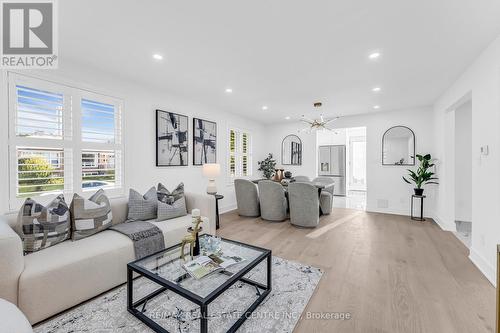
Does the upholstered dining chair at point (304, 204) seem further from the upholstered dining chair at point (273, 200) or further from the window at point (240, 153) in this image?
the window at point (240, 153)

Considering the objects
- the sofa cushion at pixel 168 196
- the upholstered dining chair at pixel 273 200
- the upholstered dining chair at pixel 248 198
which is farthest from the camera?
the upholstered dining chair at pixel 248 198

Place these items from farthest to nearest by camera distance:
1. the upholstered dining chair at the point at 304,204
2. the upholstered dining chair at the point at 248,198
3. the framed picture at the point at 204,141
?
the upholstered dining chair at the point at 248,198 → the framed picture at the point at 204,141 → the upholstered dining chair at the point at 304,204

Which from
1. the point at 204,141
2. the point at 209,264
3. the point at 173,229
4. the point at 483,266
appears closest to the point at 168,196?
the point at 173,229

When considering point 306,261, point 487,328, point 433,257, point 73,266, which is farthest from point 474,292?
point 73,266

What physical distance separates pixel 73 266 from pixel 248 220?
10.3ft

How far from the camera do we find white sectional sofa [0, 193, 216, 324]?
5.05 feet

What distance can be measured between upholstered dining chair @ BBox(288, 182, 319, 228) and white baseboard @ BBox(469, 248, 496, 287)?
2.04 m

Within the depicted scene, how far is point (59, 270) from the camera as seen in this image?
5.57 ft

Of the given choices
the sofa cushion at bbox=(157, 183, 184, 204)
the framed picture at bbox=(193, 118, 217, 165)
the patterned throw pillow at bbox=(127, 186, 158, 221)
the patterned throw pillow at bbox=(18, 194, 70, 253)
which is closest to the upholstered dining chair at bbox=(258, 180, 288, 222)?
the framed picture at bbox=(193, 118, 217, 165)

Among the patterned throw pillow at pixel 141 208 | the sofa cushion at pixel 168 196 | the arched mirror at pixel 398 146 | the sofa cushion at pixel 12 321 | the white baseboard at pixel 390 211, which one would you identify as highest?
the arched mirror at pixel 398 146

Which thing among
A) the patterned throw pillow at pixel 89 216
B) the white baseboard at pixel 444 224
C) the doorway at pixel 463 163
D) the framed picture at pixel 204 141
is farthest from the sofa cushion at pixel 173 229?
the doorway at pixel 463 163

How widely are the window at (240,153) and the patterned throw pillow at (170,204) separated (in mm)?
2477

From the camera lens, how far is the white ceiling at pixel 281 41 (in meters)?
1.80

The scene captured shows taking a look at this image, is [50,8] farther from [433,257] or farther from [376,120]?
[376,120]
